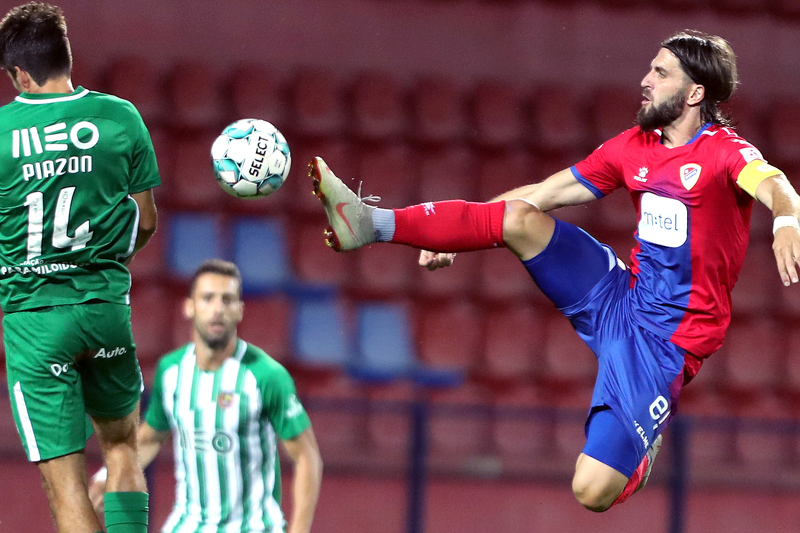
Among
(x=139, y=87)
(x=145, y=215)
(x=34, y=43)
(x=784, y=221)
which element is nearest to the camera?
(x=784, y=221)

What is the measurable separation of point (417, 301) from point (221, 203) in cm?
134

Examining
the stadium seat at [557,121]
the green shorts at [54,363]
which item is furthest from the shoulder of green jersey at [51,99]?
the stadium seat at [557,121]

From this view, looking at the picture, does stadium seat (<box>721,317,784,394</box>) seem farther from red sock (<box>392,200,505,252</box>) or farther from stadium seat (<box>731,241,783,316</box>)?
red sock (<box>392,200,505,252</box>)

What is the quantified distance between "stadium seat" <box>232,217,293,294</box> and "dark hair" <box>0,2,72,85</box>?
3181mm

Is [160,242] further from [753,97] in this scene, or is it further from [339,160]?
[753,97]

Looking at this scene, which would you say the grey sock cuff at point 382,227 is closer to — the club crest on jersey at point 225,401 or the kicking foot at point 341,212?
the kicking foot at point 341,212

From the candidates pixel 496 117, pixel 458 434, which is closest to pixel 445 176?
pixel 496 117

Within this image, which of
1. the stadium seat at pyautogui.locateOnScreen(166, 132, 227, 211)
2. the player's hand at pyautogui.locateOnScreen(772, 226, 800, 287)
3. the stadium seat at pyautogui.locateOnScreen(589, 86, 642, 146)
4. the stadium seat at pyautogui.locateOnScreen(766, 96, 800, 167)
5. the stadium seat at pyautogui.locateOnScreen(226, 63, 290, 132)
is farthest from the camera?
the stadium seat at pyautogui.locateOnScreen(766, 96, 800, 167)

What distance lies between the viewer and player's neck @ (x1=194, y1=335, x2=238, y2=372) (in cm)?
379

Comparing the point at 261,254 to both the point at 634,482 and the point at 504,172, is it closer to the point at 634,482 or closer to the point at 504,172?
the point at 504,172

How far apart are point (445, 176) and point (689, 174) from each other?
3270mm

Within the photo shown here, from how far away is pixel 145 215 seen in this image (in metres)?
3.13

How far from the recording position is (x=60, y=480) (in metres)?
2.93

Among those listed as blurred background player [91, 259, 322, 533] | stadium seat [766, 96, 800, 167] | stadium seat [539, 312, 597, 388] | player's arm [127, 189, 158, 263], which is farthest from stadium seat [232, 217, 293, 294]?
stadium seat [766, 96, 800, 167]
